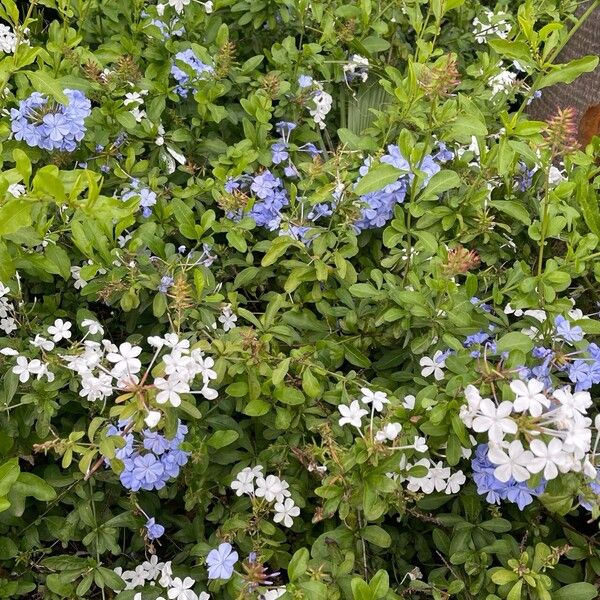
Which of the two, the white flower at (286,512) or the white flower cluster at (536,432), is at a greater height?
the white flower cluster at (536,432)

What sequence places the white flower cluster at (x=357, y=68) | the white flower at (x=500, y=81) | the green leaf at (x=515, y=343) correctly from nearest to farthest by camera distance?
1. the green leaf at (x=515, y=343)
2. the white flower cluster at (x=357, y=68)
3. the white flower at (x=500, y=81)

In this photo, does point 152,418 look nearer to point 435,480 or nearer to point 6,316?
point 435,480

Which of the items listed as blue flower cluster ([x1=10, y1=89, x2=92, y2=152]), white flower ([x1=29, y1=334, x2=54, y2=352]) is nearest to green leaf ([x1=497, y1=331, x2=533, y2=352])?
white flower ([x1=29, y1=334, x2=54, y2=352])

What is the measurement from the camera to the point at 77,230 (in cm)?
162

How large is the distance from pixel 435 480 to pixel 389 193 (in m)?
0.75

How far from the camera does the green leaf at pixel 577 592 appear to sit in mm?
1592

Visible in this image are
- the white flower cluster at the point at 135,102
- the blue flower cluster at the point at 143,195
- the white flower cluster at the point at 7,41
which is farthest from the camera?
the white flower cluster at the point at 7,41

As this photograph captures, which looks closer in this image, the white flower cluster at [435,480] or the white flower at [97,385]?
the white flower at [97,385]

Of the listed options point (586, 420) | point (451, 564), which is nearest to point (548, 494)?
point (586, 420)

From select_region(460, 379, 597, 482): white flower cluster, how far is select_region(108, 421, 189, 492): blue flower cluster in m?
0.68

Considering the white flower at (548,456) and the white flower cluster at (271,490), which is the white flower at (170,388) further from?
the white flower at (548,456)

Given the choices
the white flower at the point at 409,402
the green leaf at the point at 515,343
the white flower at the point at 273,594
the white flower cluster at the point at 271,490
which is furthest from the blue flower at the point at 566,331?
the white flower at the point at 273,594

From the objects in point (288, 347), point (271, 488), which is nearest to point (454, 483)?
point (271, 488)

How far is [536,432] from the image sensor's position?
48.4 inches
